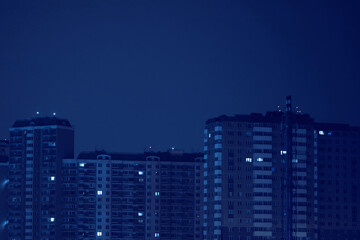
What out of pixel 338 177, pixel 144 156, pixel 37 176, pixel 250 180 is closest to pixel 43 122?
pixel 37 176

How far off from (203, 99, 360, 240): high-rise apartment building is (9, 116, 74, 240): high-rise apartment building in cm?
1652

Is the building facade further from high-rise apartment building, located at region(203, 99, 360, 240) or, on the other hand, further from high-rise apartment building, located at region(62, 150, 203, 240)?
high-rise apartment building, located at region(62, 150, 203, 240)

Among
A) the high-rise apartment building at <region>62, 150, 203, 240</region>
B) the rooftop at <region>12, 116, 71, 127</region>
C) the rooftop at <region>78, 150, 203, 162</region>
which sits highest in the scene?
the rooftop at <region>12, 116, 71, 127</region>

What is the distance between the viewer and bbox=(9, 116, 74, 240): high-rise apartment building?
12206 cm

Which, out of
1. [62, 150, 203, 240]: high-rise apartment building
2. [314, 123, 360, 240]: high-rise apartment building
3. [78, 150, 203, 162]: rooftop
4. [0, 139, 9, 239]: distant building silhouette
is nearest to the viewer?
[314, 123, 360, 240]: high-rise apartment building

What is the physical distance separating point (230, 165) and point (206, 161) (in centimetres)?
324

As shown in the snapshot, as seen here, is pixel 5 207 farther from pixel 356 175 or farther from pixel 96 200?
pixel 356 175

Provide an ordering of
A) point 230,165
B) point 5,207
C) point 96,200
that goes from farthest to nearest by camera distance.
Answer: point 5,207
point 96,200
point 230,165

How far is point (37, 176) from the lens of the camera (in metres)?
123

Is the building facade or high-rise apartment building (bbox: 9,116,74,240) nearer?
the building facade

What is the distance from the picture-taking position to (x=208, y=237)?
111562 millimetres

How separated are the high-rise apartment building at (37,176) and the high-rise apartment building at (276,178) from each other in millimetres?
16518

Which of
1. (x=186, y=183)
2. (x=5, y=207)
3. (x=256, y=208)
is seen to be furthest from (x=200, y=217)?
(x=5, y=207)

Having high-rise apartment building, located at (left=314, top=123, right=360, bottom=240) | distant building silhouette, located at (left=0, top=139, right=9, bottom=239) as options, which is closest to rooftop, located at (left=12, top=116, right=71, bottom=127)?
distant building silhouette, located at (left=0, top=139, right=9, bottom=239)
